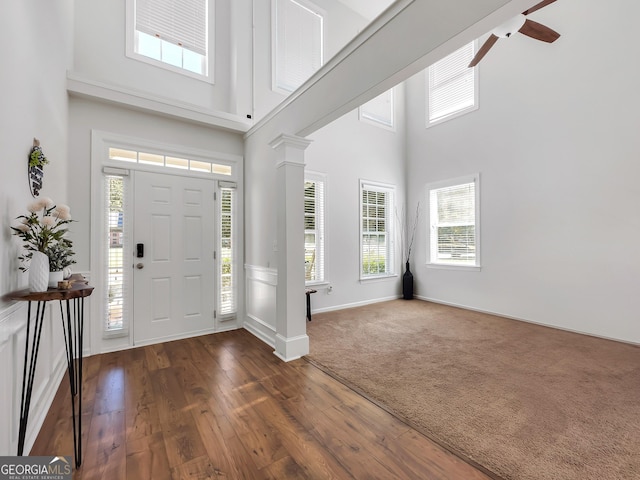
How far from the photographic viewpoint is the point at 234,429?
1.91 m

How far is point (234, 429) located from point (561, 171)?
4951 millimetres

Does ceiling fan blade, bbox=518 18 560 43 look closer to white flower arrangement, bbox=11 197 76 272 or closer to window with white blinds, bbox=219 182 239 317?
window with white blinds, bbox=219 182 239 317

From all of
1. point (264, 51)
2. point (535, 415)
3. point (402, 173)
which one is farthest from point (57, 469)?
point (402, 173)

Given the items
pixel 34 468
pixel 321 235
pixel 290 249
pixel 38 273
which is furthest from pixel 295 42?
pixel 34 468

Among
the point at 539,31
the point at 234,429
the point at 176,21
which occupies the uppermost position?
the point at 176,21

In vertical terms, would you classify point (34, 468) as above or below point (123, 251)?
below

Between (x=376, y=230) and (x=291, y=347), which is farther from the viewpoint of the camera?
(x=376, y=230)

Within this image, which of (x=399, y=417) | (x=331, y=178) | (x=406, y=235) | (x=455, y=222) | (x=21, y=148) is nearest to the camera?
(x=21, y=148)

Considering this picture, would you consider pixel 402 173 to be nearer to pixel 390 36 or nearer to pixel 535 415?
pixel 390 36

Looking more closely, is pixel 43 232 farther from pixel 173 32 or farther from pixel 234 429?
pixel 173 32

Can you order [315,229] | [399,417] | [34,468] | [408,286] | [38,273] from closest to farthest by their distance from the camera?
1. [34,468]
2. [38,273]
3. [399,417]
4. [315,229]
5. [408,286]

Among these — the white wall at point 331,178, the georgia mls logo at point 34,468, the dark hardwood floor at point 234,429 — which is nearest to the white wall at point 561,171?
the white wall at point 331,178

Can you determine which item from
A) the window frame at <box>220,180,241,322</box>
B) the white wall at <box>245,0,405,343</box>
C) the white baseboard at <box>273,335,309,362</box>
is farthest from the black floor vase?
the window frame at <box>220,180,241,322</box>

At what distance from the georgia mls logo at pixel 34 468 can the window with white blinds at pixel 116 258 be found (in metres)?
1.98
